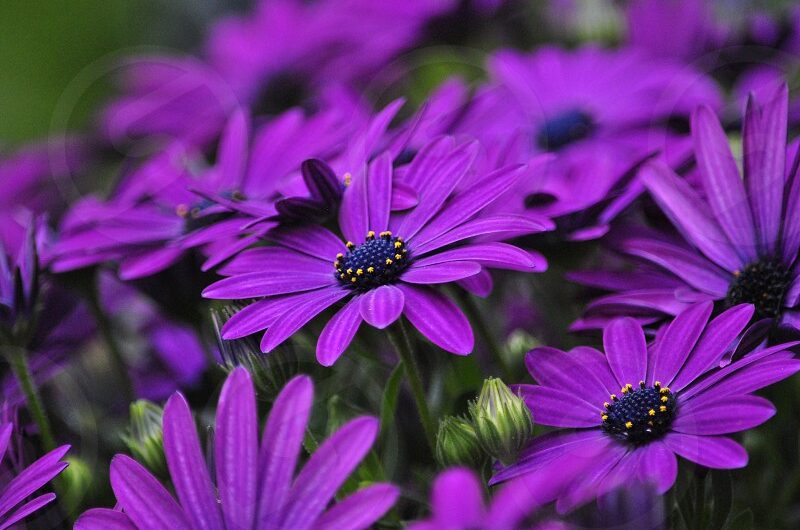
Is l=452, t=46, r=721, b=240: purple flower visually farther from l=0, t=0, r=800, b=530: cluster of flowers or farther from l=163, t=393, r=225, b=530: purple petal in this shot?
l=163, t=393, r=225, b=530: purple petal

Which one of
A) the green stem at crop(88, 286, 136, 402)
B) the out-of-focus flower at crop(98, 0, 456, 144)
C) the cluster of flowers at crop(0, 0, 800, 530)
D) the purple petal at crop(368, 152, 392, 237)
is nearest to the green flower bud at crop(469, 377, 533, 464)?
the cluster of flowers at crop(0, 0, 800, 530)

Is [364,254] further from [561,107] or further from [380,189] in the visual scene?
[561,107]

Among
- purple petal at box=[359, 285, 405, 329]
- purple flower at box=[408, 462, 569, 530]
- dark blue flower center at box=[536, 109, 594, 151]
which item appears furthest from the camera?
dark blue flower center at box=[536, 109, 594, 151]

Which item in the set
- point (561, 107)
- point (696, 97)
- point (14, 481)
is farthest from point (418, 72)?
point (14, 481)

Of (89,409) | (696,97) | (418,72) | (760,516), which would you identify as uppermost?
(418,72)

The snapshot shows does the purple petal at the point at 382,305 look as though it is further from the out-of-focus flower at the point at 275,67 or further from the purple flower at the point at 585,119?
the out-of-focus flower at the point at 275,67

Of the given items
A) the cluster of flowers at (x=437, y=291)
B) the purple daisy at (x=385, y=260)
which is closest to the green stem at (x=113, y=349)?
the cluster of flowers at (x=437, y=291)

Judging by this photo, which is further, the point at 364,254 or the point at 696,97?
the point at 696,97
